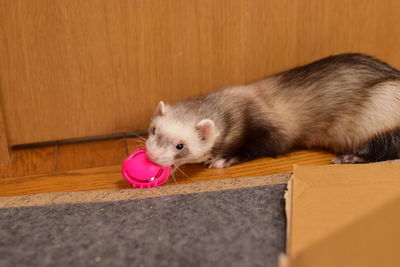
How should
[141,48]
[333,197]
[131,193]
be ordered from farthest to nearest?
1. [141,48]
2. [131,193]
3. [333,197]

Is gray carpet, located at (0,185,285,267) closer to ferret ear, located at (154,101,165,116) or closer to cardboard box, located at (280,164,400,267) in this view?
cardboard box, located at (280,164,400,267)

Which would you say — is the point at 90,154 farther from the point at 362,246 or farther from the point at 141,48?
the point at 362,246

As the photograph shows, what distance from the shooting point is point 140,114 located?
1.58 m

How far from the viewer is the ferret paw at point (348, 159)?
1405 millimetres

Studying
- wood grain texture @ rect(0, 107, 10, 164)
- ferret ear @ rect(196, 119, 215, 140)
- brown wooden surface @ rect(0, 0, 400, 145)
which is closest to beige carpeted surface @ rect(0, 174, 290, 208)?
ferret ear @ rect(196, 119, 215, 140)

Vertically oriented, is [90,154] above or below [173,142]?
below

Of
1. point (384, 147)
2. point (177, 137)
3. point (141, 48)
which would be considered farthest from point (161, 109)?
point (384, 147)

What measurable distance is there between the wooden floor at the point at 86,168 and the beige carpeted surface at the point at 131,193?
0.21 ft

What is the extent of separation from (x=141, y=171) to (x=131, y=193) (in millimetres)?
69

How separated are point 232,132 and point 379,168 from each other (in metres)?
0.42

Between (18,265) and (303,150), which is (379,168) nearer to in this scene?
(303,150)

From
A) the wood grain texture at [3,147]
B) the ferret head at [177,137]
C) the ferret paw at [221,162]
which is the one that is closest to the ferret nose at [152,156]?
the ferret head at [177,137]

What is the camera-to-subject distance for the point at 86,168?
1.45 metres

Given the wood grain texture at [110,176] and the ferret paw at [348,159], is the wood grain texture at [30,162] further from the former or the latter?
the ferret paw at [348,159]
